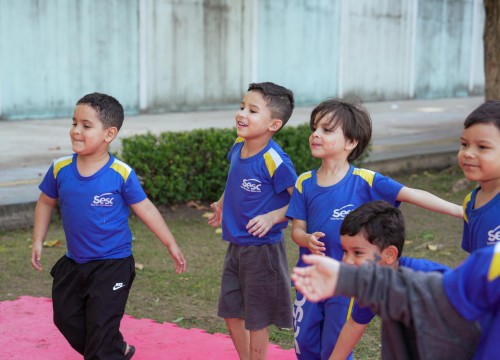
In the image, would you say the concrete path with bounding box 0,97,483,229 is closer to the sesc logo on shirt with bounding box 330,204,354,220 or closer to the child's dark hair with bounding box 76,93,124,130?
the child's dark hair with bounding box 76,93,124,130

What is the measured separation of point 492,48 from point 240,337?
6989mm

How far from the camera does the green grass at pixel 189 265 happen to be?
5375mm

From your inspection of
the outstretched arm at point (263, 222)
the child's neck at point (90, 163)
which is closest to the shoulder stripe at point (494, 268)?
the outstretched arm at point (263, 222)

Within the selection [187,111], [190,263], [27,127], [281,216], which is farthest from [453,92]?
[281,216]

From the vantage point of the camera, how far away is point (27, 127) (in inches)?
531

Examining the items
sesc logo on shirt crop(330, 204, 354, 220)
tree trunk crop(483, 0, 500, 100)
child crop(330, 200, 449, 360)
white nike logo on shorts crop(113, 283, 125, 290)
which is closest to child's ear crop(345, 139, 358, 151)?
sesc logo on shirt crop(330, 204, 354, 220)

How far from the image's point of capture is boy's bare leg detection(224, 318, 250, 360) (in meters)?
4.32

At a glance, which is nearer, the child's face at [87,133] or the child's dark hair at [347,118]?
the child's dark hair at [347,118]

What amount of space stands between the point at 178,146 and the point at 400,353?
590cm

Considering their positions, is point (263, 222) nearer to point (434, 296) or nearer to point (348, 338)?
point (348, 338)

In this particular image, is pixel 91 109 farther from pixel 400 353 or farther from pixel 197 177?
pixel 197 177

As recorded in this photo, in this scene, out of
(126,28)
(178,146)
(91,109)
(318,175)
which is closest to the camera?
(318,175)

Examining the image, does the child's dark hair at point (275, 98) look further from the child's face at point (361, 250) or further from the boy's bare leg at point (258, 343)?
the child's face at point (361, 250)

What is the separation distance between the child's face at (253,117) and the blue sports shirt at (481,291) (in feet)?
7.01
